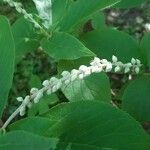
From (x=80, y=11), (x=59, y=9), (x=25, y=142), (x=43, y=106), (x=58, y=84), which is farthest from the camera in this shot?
(x=43, y=106)

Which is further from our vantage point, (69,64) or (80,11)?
(69,64)

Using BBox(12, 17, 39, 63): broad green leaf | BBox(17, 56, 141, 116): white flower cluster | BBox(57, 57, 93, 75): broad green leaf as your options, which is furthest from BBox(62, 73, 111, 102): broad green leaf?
BBox(17, 56, 141, 116): white flower cluster

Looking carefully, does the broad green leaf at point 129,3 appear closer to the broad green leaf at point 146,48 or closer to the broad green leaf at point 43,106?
the broad green leaf at point 146,48

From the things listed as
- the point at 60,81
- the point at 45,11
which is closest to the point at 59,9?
the point at 45,11

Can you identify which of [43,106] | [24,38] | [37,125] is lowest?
[43,106]

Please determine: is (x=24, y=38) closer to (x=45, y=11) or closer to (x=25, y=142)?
(x=45, y=11)

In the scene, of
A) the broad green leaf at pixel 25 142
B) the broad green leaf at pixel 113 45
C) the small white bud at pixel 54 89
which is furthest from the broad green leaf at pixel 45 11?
the broad green leaf at pixel 25 142

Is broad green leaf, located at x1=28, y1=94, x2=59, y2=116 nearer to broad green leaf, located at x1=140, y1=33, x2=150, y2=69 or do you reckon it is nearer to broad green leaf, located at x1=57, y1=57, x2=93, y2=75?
broad green leaf, located at x1=57, y1=57, x2=93, y2=75
